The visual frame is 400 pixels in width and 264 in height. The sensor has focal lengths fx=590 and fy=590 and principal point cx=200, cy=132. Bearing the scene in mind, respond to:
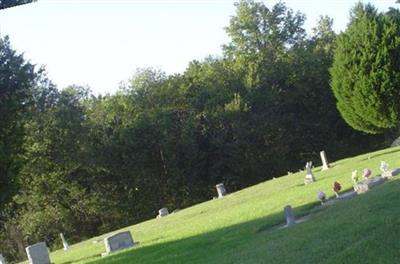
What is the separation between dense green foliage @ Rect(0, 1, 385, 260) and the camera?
41.8 metres

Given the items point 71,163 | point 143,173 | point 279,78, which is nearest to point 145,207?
point 143,173

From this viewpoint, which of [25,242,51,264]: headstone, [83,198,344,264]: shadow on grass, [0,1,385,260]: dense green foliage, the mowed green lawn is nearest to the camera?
the mowed green lawn

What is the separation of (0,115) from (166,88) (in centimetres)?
3266

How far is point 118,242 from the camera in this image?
1778 centimetres

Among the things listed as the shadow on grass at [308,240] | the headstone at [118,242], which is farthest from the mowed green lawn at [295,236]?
the headstone at [118,242]

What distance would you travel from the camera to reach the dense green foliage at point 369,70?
26.8m

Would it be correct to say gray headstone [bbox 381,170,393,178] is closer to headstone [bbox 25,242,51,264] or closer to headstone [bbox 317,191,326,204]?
Result: headstone [bbox 317,191,326,204]

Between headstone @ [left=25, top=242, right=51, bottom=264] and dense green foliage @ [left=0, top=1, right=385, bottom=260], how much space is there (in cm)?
1830

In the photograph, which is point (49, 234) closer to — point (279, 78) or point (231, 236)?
point (279, 78)

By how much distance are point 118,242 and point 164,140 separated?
26.2 m

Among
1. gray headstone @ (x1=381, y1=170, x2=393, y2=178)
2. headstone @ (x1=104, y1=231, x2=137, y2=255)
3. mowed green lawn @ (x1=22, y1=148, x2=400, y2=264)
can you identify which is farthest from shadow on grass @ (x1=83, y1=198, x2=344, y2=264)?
gray headstone @ (x1=381, y1=170, x2=393, y2=178)

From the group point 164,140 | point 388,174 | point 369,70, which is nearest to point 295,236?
point 388,174

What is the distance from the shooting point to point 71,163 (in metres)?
42.2

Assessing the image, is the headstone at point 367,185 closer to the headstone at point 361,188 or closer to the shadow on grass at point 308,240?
the headstone at point 361,188
